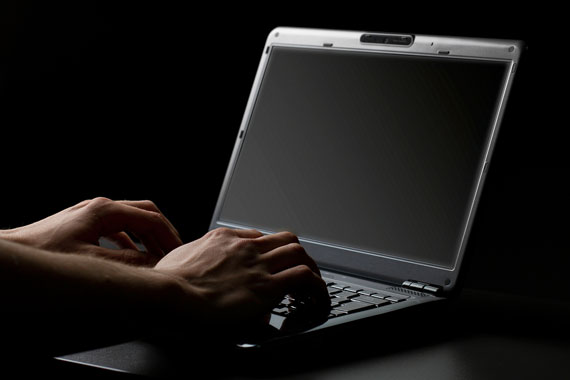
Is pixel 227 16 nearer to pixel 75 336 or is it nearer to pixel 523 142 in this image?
pixel 523 142

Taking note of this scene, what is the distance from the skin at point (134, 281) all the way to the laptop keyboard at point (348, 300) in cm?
2

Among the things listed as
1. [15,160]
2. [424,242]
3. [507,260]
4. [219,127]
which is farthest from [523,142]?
[15,160]

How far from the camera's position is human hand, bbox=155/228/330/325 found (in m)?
0.75

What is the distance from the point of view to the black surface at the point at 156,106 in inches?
50.3

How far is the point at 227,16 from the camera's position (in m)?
1.47

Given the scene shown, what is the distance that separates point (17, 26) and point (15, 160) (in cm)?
26

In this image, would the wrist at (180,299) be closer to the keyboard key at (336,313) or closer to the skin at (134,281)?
the skin at (134,281)

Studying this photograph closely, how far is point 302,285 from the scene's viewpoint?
81cm

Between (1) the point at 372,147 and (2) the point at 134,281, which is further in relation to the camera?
(1) the point at 372,147

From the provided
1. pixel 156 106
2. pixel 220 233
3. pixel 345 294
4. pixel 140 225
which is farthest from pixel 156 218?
pixel 156 106

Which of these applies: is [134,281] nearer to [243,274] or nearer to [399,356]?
[243,274]

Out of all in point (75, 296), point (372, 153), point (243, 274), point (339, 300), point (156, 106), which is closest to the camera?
point (75, 296)

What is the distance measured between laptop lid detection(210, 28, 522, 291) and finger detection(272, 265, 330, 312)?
0.72 feet

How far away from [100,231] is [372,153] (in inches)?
15.6
